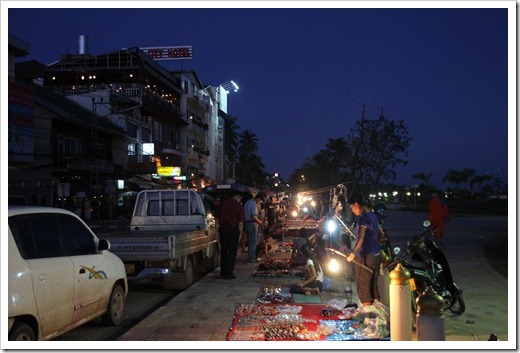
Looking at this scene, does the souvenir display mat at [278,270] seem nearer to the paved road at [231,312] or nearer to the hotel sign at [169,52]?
the paved road at [231,312]

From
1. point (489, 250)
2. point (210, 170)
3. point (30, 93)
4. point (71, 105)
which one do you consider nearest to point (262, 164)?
point (210, 170)

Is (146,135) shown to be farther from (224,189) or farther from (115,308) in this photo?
(115,308)

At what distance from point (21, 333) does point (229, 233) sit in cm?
690

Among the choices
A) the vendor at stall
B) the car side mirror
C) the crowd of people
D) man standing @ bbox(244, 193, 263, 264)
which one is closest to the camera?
the car side mirror

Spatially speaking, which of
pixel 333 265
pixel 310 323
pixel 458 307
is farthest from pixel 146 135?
pixel 310 323

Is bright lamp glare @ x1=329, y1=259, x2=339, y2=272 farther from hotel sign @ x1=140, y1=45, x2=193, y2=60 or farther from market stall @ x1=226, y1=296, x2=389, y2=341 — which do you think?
hotel sign @ x1=140, y1=45, x2=193, y2=60

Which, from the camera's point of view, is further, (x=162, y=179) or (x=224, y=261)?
(x=162, y=179)

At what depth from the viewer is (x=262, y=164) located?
308ft

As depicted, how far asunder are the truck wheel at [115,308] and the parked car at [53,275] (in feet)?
0.05

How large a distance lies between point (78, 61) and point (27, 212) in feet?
144

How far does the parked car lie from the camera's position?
5.11 meters

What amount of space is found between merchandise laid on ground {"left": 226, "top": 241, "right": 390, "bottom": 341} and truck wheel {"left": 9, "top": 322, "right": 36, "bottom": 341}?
2209 mm

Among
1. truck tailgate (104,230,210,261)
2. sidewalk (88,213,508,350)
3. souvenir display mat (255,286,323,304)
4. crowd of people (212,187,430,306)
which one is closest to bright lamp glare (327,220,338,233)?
crowd of people (212,187,430,306)

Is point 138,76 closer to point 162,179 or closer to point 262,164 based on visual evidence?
point 162,179
